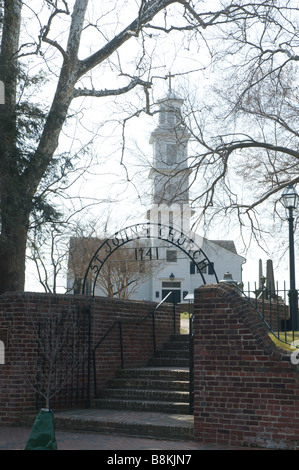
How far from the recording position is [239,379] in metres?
7.88

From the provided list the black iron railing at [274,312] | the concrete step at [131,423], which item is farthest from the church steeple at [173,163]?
the concrete step at [131,423]

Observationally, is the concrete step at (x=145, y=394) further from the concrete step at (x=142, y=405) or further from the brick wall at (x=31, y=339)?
the brick wall at (x=31, y=339)

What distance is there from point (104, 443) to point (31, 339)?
3.01 m

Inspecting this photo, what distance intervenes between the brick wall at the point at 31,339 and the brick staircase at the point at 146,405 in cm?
49

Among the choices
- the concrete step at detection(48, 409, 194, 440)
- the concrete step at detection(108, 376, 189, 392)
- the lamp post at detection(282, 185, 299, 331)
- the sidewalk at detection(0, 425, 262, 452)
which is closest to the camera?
the sidewalk at detection(0, 425, 262, 452)

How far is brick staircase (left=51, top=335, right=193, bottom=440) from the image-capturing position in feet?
27.2

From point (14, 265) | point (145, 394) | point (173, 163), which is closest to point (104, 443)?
point (145, 394)

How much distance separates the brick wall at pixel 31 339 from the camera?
32.6 feet

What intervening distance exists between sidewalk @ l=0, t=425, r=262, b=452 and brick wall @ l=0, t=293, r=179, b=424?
4.38 ft

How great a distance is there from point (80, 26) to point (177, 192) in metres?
5.54

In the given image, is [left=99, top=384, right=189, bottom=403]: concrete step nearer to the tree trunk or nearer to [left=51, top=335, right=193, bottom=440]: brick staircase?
[left=51, top=335, right=193, bottom=440]: brick staircase

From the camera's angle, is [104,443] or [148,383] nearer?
[104,443]

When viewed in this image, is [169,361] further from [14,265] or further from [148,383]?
[14,265]

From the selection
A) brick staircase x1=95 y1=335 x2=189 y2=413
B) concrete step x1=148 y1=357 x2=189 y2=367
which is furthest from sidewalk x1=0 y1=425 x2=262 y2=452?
concrete step x1=148 y1=357 x2=189 y2=367
